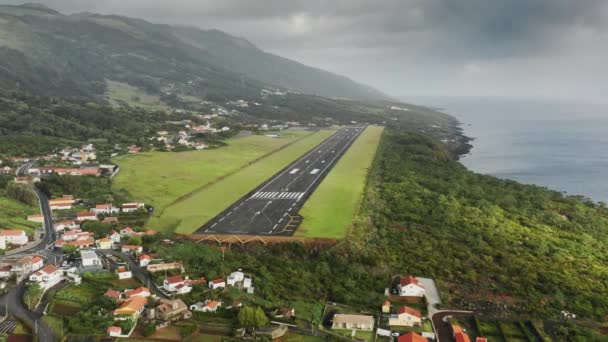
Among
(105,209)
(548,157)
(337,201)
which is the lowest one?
(105,209)

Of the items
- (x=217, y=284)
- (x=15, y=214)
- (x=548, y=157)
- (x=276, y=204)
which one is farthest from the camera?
(x=548, y=157)

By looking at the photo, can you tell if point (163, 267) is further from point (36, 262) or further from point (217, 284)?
point (36, 262)

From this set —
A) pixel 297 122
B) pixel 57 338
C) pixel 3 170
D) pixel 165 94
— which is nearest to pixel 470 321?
pixel 57 338

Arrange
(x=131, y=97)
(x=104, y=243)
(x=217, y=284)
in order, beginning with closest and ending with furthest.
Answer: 1. (x=217, y=284)
2. (x=104, y=243)
3. (x=131, y=97)

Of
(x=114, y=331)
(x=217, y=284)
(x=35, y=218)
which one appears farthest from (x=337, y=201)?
(x=114, y=331)

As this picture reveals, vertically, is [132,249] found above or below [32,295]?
above

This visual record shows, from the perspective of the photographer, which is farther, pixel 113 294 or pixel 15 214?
pixel 15 214

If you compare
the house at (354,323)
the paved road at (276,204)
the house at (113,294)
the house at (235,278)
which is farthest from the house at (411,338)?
the paved road at (276,204)
